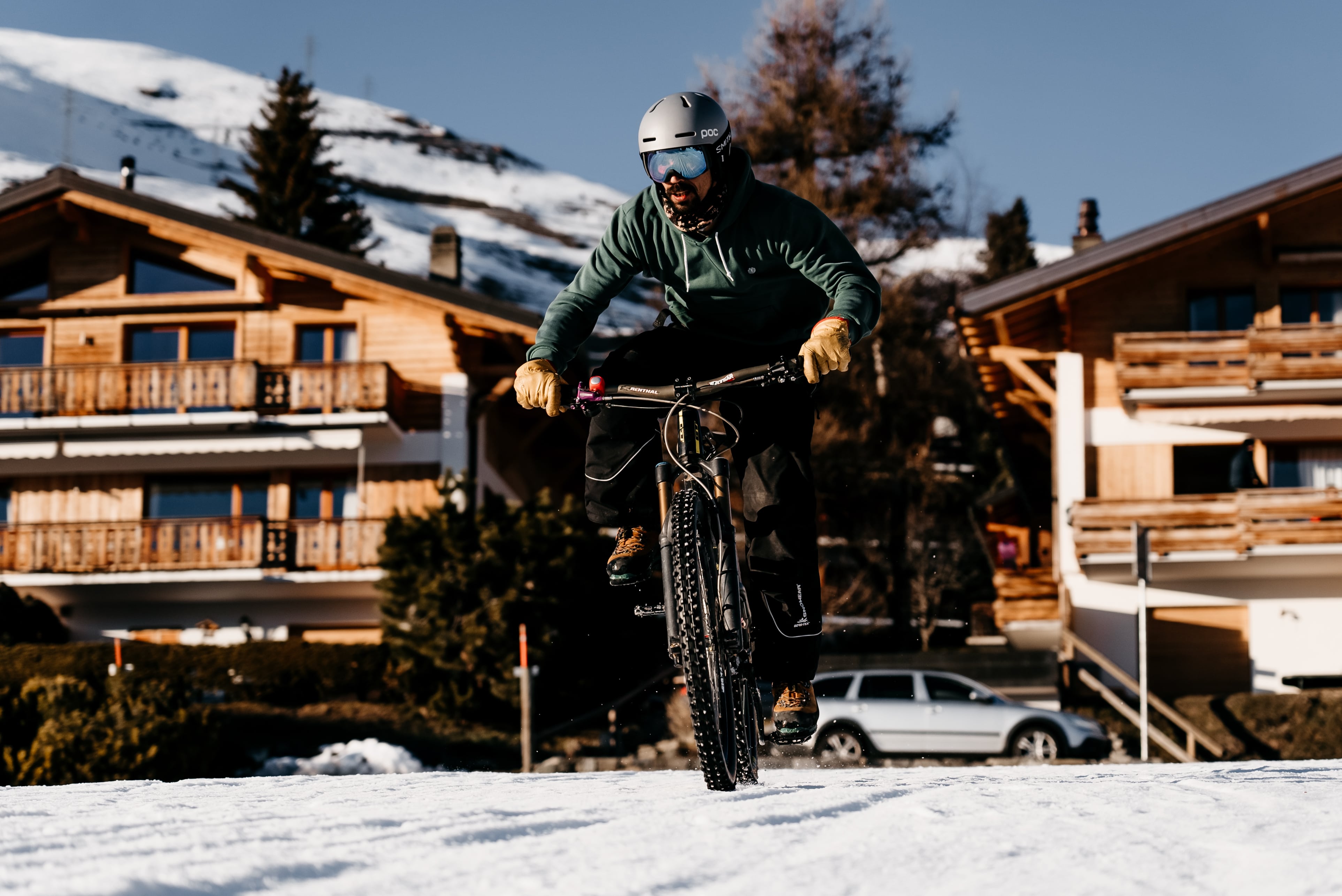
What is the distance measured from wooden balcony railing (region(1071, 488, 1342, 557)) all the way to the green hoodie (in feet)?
64.1

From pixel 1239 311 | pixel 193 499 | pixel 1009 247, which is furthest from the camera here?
pixel 1009 247

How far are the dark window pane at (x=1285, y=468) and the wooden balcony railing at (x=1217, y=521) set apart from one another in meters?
1.36

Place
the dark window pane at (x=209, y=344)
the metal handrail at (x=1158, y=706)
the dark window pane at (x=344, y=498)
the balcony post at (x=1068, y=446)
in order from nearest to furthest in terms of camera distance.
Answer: the metal handrail at (x=1158, y=706), the balcony post at (x=1068, y=446), the dark window pane at (x=344, y=498), the dark window pane at (x=209, y=344)

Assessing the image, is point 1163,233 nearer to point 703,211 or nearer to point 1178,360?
point 1178,360

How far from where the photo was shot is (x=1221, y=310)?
25.4 m

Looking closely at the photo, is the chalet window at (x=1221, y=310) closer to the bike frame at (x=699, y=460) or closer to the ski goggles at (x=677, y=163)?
the bike frame at (x=699, y=460)

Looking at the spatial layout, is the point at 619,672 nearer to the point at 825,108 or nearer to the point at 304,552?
the point at 304,552

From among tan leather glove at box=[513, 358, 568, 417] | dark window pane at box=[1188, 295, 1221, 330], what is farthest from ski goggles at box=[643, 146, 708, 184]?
dark window pane at box=[1188, 295, 1221, 330]

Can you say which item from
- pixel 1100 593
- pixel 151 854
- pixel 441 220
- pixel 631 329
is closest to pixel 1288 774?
pixel 151 854

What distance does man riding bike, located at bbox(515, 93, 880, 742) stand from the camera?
522 cm

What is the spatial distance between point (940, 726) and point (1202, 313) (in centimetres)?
1089

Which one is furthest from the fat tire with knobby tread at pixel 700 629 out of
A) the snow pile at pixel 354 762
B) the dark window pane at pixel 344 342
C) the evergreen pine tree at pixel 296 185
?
the evergreen pine tree at pixel 296 185

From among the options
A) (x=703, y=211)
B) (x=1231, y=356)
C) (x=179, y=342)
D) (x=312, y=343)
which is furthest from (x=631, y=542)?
(x=179, y=342)

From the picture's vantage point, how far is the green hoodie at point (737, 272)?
5.26 metres
